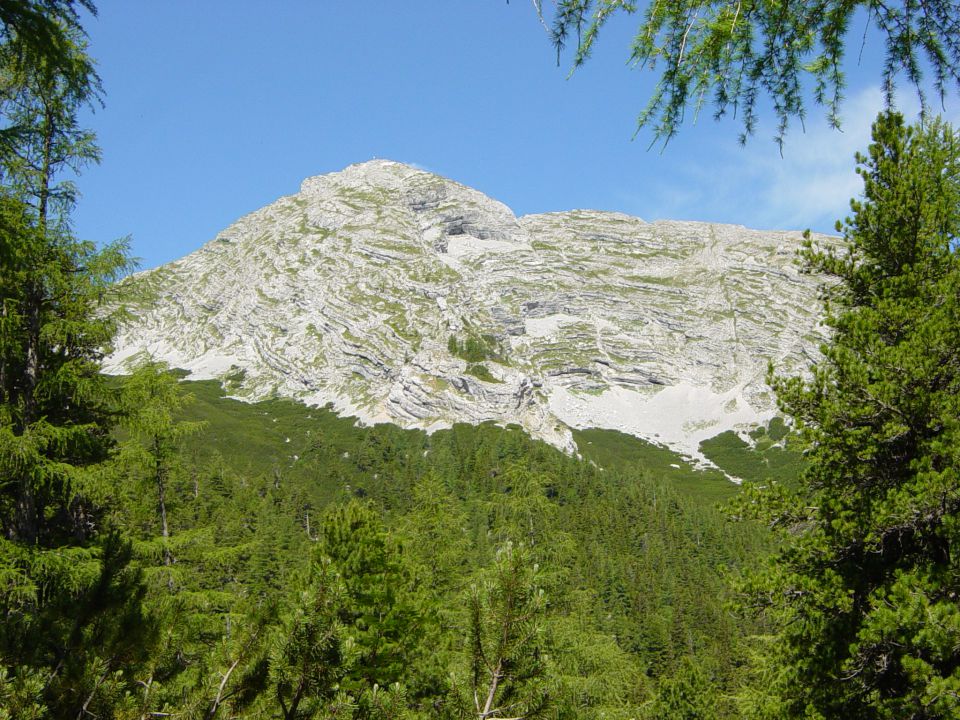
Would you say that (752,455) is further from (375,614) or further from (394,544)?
(375,614)

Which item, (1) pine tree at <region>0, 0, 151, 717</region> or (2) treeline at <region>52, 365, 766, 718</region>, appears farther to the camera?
(1) pine tree at <region>0, 0, 151, 717</region>

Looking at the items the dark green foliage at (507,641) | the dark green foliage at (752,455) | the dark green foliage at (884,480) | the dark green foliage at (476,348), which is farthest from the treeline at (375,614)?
the dark green foliage at (476,348)

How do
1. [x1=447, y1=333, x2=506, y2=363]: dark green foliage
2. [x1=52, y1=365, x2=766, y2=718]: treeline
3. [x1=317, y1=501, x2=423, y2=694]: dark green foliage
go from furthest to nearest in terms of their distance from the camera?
1. [x1=447, y1=333, x2=506, y2=363]: dark green foliage
2. [x1=317, y1=501, x2=423, y2=694]: dark green foliage
3. [x1=52, y1=365, x2=766, y2=718]: treeline

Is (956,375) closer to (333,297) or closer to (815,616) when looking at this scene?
(815,616)

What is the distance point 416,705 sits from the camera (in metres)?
12.8

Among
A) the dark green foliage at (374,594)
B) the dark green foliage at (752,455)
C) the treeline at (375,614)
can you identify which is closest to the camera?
the treeline at (375,614)

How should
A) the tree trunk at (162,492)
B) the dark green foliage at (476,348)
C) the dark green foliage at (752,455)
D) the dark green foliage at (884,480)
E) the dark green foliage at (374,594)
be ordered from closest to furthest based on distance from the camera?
the dark green foliage at (884,480) → the tree trunk at (162,492) → the dark green foliage at (374,594) → the dark green foliage at (752,455) → the dark green foliage at (476,348)

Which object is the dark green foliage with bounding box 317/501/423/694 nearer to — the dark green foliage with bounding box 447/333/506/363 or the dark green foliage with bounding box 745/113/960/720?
the dark green foliage with bounding box 745/113/960/720

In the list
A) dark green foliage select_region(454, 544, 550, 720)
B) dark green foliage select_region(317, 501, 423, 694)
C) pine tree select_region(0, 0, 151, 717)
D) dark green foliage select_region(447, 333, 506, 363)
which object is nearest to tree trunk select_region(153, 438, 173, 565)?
pine tree select_region(0, 0, 151, 717)

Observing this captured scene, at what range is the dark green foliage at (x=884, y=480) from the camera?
687cm

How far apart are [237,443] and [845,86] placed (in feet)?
387

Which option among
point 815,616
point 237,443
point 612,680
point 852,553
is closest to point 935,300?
point 852,553

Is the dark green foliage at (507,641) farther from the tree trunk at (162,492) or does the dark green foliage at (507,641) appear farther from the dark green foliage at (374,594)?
the tree trunk at (162,492)

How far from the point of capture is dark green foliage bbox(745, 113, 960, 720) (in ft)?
22.5
